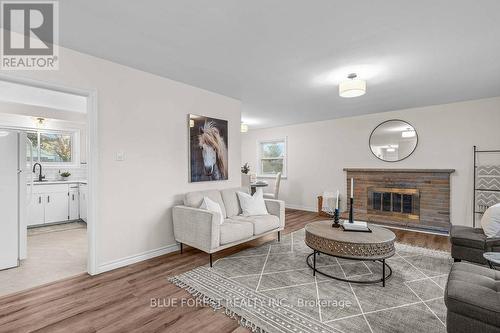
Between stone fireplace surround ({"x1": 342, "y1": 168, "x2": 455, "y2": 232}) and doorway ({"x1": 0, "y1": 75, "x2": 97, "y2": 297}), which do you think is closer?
doorway ({"x1": 0, "y1": 75, "x2": 97, "y2": 297})

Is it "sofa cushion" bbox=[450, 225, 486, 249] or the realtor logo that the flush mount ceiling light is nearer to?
"sofa cushion" bbox=[450, 225, 486, 249]

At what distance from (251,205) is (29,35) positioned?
3.16 m

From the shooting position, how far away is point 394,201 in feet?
16.3

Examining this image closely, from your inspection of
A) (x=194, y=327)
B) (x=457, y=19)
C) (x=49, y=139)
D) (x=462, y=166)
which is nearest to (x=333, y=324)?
(x=194, y=327)

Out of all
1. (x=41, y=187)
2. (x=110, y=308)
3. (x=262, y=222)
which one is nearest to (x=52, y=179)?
(x=41, y=187)

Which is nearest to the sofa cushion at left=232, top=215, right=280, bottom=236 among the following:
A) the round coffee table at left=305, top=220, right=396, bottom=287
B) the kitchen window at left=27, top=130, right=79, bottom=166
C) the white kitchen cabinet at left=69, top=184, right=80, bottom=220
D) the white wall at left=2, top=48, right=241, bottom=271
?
the round coffee table at left=305, top=220, right=396, bottom=287

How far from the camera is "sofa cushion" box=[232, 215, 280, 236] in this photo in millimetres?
3295

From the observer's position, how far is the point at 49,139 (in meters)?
5.16

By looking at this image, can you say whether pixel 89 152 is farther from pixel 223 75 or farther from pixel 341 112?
pixel 341 112

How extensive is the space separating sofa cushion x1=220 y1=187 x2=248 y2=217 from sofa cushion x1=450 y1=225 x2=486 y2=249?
2.81m

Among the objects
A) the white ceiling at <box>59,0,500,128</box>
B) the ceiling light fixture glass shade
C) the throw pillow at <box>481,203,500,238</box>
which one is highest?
the white ceiling at <box>59,0,500,128</box>

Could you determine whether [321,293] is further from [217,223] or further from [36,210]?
[36,210]

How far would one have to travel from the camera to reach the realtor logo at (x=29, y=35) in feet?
6.12

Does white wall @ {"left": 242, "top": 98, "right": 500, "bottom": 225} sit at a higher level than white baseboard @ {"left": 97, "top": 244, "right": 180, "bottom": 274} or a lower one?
higher
